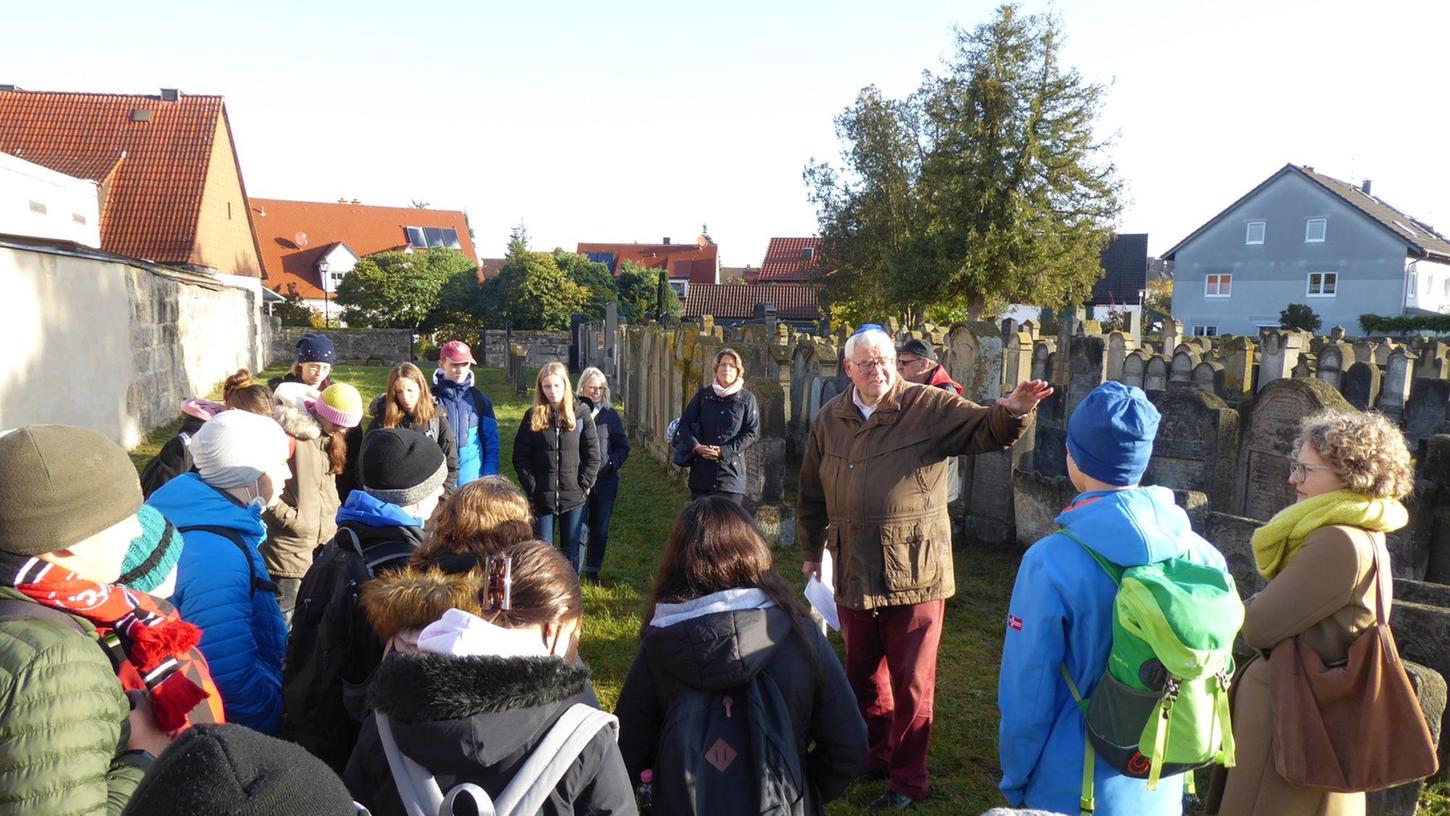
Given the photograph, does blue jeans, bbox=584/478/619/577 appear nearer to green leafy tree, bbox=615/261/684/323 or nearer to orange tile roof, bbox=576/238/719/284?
green leafy tree, bbox=615/261/684/323

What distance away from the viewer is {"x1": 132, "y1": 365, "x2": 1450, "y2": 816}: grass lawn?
403cm

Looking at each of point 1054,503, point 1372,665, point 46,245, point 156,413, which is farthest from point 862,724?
point 156,413

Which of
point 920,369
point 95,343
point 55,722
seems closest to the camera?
point 55,722

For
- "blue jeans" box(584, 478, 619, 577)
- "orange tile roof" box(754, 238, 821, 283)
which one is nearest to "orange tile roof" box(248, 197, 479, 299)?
"orange tile roof" box(754, 238, 821, 283)

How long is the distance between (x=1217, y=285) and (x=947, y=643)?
46.2 m

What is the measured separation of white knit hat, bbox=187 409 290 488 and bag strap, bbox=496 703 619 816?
1743 millimetres

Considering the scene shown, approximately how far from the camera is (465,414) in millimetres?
6336

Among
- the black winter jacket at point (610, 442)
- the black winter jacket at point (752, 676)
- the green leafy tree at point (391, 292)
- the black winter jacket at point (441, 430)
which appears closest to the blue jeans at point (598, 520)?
the black winter jacket at point (610, 442)

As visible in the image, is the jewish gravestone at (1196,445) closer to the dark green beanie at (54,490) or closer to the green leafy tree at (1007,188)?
the dark green beanie at (54,490)

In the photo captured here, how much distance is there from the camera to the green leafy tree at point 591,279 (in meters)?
35.5

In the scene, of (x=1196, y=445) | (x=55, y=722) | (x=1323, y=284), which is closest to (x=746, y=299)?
(x=1323, y=284)

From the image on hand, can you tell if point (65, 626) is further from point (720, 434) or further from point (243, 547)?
point (720, 434)

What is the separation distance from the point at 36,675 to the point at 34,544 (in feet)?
1.06

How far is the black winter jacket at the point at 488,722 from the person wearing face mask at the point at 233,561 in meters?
1.12
